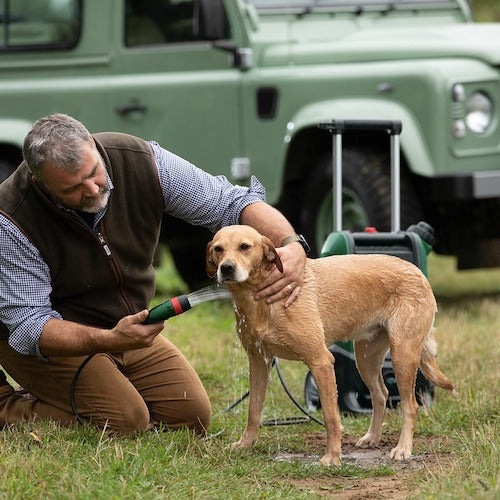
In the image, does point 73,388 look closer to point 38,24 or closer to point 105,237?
point 105,237

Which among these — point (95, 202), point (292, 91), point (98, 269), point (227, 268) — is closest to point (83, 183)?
point (95, 202)

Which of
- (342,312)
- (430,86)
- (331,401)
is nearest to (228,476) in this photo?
(331,401)

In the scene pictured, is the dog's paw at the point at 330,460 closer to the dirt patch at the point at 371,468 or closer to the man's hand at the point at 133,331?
the dirt patch at the point at 371,468

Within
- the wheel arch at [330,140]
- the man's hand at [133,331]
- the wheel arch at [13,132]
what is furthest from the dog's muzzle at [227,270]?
the wheel arch at [13,132]

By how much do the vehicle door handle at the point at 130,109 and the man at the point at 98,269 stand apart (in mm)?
3237

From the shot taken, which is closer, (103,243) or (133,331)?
(133,331)

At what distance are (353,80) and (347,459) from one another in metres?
3.36

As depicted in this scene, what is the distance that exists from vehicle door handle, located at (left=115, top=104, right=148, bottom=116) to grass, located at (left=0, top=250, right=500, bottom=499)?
2305mm

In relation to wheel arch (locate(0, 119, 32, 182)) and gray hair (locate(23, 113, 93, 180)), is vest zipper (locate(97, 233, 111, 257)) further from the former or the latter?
wheel arch (locate(0, 119, 32, 182))

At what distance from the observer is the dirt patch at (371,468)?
449 cm

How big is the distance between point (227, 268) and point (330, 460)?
861 mm

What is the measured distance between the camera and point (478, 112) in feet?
25.1

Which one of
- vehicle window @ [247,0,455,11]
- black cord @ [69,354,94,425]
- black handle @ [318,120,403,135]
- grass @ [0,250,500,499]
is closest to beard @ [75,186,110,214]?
black cord @ [69,354,94,425]

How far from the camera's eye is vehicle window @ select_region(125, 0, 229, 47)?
324 inches
